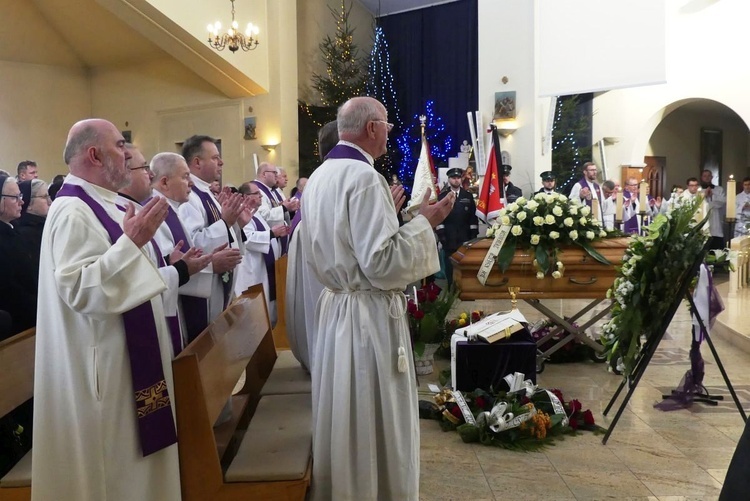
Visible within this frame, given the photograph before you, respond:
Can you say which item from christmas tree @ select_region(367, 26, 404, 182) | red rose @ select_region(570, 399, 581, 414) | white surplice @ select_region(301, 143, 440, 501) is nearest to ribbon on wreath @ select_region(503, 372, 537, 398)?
red rose @ select_region(570, 399, 581, 414)

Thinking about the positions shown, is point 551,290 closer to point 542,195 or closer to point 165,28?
point 542,195

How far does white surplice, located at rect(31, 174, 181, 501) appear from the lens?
6.95 feet

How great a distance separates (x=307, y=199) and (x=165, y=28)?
9203 millimetres

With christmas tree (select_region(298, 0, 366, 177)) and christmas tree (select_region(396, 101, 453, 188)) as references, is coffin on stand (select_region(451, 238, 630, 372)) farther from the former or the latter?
christmas tree (select_region(396, 101, 453, 188))

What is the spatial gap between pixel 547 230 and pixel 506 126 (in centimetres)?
667

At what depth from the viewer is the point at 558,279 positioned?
15.6ft

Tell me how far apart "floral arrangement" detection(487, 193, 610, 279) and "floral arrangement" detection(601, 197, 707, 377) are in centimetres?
72

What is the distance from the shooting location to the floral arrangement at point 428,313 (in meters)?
4.83

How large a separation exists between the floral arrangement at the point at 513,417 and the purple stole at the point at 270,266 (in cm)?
231

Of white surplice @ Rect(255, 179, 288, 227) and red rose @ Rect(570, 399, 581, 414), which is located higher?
white surplice @ Rect(255, 179, 288, 227)

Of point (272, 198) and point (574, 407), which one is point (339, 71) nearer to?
point (272, 198)

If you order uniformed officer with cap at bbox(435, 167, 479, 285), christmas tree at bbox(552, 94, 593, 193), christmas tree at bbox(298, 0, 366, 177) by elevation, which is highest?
christmas tree at bbox(298, 0, 366, 177)

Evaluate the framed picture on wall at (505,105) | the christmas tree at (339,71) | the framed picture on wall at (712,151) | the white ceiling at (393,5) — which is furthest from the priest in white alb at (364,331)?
the framed picture on wall at (712,151)

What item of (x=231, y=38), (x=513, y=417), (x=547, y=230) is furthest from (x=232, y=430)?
(x=231, y=38)
